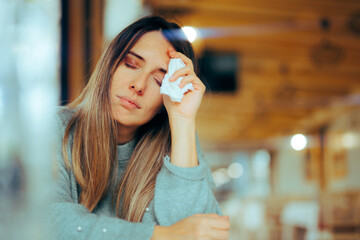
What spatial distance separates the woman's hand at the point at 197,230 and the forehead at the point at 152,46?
1.06 feet

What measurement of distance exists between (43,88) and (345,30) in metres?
4.92

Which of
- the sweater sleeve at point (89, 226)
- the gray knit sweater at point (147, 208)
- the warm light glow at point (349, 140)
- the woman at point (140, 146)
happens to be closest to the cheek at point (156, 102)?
the woman at point (140, 146)

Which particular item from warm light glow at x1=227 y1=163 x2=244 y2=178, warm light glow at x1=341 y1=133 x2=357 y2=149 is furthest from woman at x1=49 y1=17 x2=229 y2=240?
warm light glow at x1=227 y1=163 x2=244 y2=178

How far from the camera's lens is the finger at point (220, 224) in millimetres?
633

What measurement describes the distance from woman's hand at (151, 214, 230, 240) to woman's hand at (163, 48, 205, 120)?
0.23 m

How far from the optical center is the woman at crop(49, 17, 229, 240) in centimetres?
72

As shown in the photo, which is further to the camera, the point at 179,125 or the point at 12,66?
the point at 179,125

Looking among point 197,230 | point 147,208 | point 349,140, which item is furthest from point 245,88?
point 197,230

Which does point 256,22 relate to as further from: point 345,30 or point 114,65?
point 114,65

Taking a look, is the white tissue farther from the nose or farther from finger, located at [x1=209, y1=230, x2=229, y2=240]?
finger, located at [x1=209, y1=230, x2=229, y2=240]

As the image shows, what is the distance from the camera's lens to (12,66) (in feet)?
0.89

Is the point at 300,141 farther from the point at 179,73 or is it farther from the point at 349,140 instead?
the point at 179,73

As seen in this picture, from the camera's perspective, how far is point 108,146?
0.77 m

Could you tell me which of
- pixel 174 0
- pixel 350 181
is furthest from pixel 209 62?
pixel 350 181
